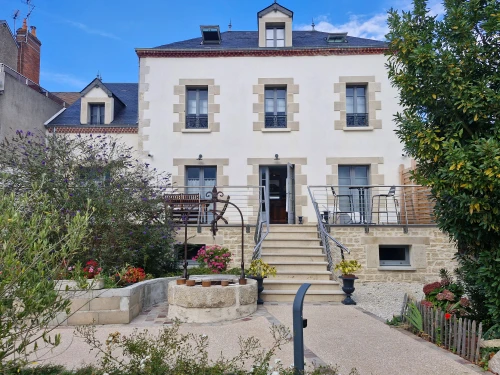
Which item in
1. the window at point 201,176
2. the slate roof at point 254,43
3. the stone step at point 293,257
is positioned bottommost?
the stone step at point 293,257

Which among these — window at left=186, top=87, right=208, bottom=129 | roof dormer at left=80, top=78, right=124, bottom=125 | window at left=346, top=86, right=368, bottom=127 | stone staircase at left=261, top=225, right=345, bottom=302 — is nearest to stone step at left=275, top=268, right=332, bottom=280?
stone staircase at left=261, top=225, right=345, bottom=302

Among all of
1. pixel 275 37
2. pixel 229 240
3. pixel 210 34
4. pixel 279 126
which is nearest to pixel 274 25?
pixel 275 37

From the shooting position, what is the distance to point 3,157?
754 centimetres

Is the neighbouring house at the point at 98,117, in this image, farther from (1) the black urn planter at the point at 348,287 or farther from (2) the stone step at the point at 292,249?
(1) the black urn planter at the point at 348,287

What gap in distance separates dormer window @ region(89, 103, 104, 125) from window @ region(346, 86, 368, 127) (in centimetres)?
843

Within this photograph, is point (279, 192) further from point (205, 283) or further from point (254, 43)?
point (205, 283)

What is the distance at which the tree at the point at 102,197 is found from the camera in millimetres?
6902

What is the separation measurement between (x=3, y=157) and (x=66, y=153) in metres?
1.19

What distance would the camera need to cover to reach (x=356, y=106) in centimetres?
1230

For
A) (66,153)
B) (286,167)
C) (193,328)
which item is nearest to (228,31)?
(286,167)

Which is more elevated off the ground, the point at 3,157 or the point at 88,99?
the point at 88,99

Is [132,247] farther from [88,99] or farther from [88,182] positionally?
[88,99]

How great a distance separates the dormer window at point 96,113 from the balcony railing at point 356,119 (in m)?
8.44

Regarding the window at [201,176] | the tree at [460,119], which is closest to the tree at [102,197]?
the window at [201,176]
